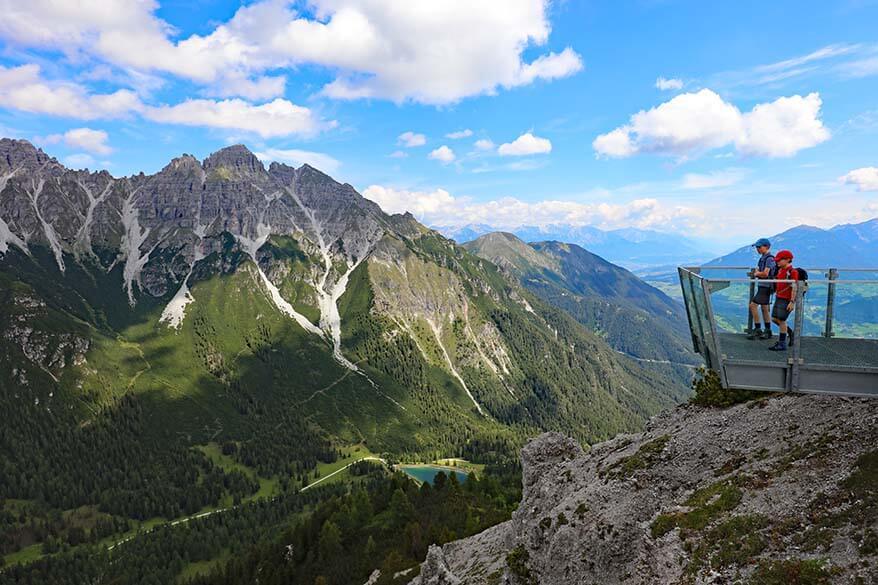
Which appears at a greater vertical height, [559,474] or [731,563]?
[731,563]

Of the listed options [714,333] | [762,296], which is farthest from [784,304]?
[714,333]

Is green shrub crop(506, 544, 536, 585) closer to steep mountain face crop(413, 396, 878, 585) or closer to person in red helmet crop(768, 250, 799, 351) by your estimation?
steep mountain face crop(413, 396, 878, 585)

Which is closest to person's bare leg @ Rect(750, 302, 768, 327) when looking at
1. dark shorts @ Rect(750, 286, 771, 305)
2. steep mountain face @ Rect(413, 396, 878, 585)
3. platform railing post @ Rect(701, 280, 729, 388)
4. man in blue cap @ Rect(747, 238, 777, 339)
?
man in blue cap @ Rect(747, 238, 777, 339)

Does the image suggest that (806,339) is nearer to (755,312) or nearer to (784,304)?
(784,304)

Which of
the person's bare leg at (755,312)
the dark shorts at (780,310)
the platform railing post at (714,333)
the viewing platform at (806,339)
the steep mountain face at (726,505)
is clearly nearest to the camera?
the steep mountain face at (726,505)

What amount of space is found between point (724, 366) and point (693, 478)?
9528mm

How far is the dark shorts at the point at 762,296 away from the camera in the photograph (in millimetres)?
20394

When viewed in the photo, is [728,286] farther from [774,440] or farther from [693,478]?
[693,478]

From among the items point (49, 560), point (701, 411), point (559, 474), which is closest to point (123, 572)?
point (49, 560)

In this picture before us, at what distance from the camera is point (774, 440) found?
24.6 meters

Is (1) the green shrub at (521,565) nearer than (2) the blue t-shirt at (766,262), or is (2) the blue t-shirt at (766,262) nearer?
(2) the blue t-shirt at (766,262)

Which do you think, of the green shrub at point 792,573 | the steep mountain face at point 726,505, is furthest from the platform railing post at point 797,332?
the green shrub at point 792,573

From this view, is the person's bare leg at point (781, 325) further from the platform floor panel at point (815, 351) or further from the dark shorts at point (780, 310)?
the platform floor panel at point (815, 351)

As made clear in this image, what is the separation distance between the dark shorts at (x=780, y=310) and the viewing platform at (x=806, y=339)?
39cm
